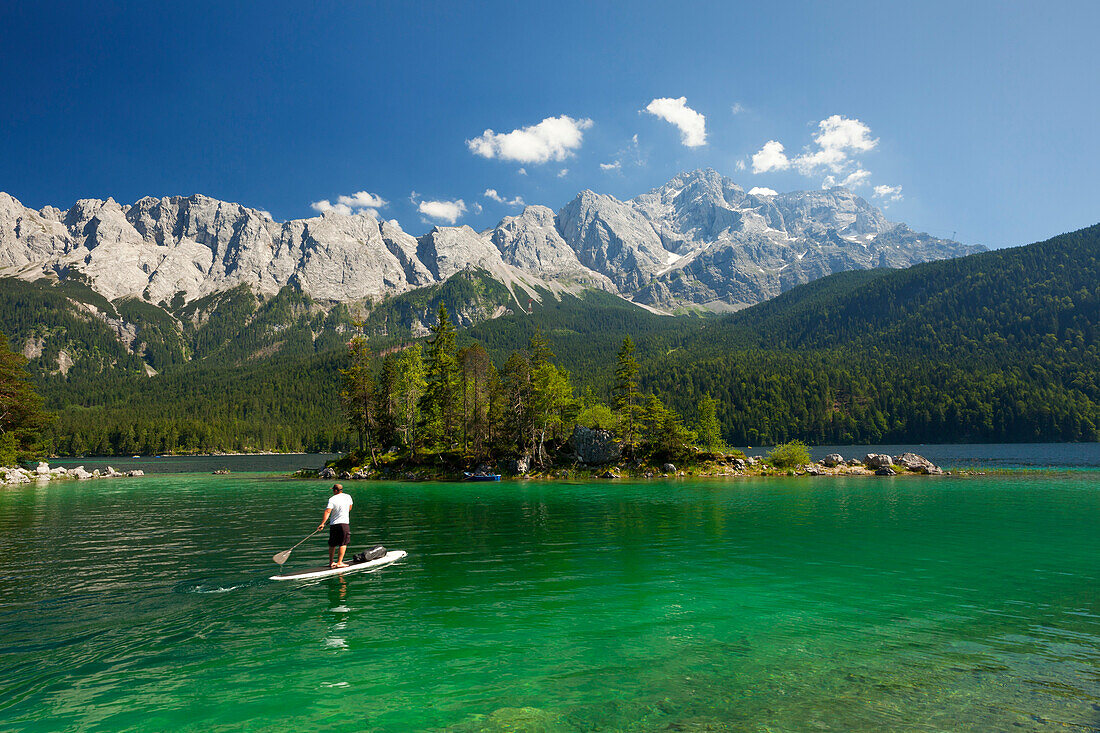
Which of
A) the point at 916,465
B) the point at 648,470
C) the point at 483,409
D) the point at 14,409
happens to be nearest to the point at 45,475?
the point at 14,409

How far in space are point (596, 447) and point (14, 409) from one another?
88.2m

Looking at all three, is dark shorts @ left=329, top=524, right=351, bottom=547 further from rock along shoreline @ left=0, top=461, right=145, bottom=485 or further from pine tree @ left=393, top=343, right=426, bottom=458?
rock along shoreline @ left=0, top=461, right=145, bottom=485

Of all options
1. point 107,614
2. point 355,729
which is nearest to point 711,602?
point 355,729

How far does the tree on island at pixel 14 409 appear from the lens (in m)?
74.2

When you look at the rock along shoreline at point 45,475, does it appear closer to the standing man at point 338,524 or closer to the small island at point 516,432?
the small island at point 516,432

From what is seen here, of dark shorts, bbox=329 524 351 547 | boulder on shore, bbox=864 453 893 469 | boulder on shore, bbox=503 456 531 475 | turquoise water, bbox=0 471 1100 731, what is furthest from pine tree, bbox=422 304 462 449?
boulder on shore, bbox=864 453 893 469

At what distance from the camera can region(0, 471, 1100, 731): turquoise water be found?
8.96 metres

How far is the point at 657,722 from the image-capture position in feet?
27.5

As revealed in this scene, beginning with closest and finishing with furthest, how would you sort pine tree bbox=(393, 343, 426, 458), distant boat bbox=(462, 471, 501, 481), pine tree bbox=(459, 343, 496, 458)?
distant boat bbox=(462, 471, 501, 481) < pine tree bbox=(459, 343, 496, 458) < pine tree bbox=(393, 343, 426, 458)

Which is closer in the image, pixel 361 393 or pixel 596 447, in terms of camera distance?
pixel 596 447

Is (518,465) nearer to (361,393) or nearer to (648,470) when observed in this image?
(648,470)

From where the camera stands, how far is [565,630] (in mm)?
13367

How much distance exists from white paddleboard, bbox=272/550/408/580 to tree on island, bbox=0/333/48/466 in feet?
279

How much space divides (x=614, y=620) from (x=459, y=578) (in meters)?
7.47
